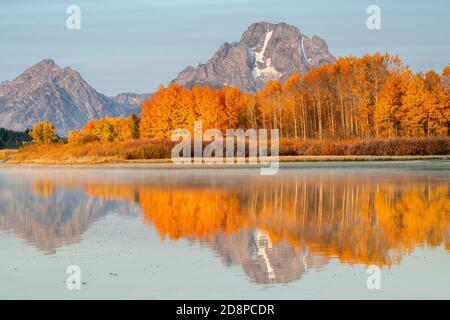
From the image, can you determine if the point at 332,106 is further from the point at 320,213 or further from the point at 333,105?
the point at 320,213

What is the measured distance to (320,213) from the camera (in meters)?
21.5

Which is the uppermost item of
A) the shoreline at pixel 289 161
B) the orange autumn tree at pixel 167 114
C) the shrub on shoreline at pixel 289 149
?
the orange autumn tree at pixel 167 114

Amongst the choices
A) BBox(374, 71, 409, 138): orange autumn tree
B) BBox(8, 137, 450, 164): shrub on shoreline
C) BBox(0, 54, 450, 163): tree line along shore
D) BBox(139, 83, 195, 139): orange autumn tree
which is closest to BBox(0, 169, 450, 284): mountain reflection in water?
BBox(8, 137, 450, 164): shrub on shoreline

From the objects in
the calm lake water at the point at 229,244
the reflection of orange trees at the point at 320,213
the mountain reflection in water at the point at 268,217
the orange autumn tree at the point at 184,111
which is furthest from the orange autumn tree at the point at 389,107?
the calm lake water at the point at 229,244

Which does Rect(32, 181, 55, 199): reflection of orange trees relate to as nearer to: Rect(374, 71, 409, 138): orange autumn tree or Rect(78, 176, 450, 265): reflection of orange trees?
Rect(78, 176, 450, 265): reflection of orange trees

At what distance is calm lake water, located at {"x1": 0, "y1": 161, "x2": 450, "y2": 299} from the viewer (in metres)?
11.8

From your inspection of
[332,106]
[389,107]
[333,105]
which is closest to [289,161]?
[389,107]

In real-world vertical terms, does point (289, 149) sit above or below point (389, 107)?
below

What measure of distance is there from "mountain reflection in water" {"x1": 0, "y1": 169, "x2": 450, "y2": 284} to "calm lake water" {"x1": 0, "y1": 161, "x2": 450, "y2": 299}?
0.14 feet

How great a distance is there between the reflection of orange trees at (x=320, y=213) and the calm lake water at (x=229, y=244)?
38 millimetres

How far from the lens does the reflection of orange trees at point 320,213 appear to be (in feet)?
51.9

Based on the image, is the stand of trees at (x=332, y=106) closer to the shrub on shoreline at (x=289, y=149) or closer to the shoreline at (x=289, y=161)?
the shrub on shoreline at (x=289, y=149)

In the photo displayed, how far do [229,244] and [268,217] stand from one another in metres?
5.18
